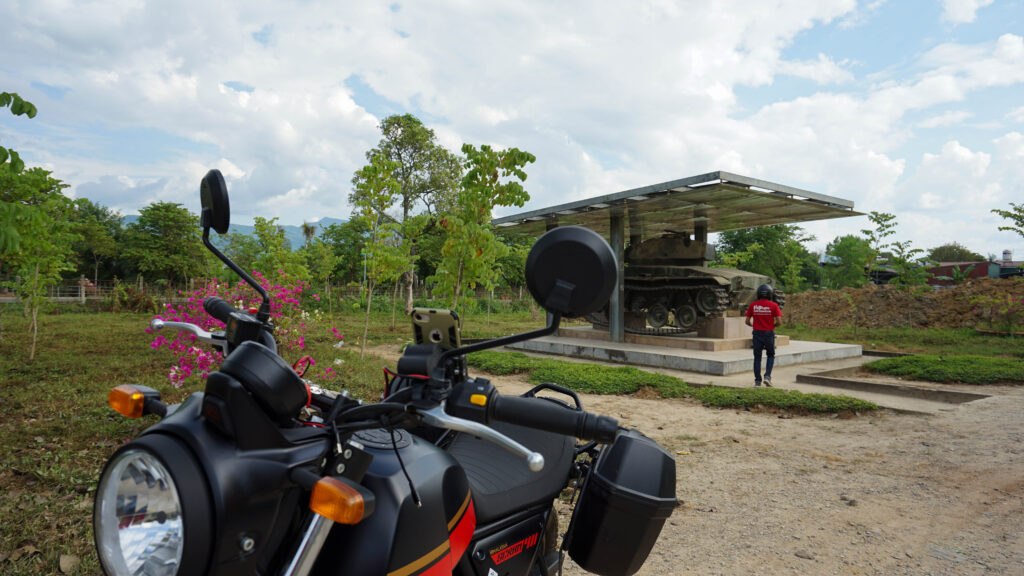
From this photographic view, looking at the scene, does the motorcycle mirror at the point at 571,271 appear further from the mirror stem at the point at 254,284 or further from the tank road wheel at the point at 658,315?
the tank road wheel at the point at 658,315

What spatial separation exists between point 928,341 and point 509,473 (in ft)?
56.2

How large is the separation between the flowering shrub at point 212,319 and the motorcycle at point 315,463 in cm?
335

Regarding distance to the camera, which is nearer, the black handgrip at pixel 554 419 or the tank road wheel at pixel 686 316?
the black handgrip at pixel 554 419

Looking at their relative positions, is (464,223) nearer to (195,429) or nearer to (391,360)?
(391,360)

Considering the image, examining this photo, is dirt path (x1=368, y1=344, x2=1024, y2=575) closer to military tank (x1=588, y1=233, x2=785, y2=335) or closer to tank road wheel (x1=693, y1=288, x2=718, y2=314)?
tank road wheel (x1=693, y1=288, x2=718, y2=314)

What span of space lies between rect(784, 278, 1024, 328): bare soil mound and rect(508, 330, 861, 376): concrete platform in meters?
8.11

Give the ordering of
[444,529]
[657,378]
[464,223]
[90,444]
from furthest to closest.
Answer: [464,223] → [657,378] → [90,444] → [444,529]

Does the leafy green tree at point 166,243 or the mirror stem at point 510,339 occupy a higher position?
the leafy green tree at point 166,243

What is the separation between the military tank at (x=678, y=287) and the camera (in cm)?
1291

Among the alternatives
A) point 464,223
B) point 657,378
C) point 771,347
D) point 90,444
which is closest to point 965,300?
point 771,347

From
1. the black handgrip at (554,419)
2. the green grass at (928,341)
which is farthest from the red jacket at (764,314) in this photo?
the black handgrip at (554,419)

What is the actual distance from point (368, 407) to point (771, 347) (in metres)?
8.33

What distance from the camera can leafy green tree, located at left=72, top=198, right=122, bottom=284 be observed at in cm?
2933

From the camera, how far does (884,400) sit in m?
7.04
